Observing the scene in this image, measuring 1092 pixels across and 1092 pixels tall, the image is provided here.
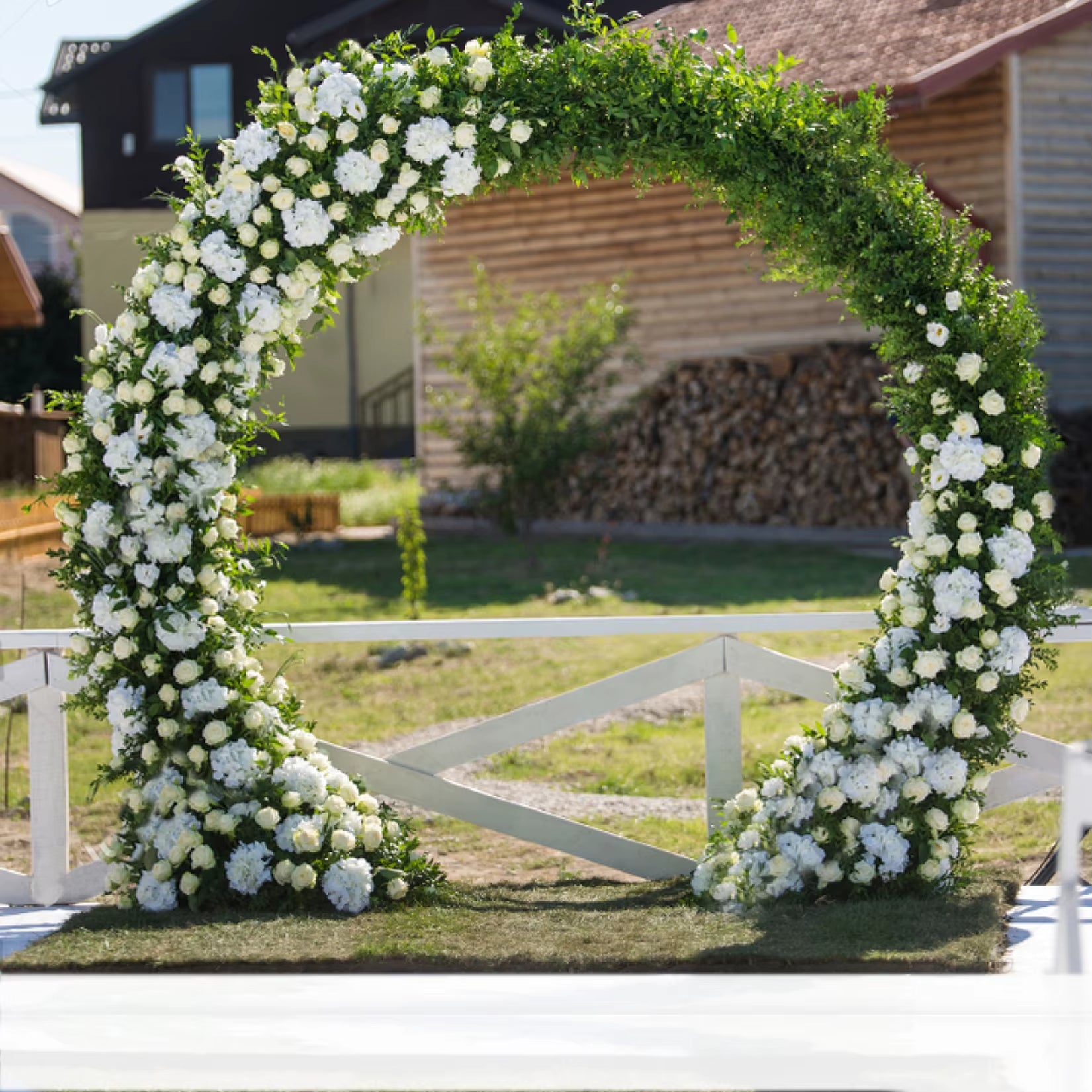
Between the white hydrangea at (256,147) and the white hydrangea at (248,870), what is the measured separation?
2023 millimetres

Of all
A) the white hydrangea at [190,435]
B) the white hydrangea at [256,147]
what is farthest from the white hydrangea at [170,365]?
the white hydrangea at [256,147]

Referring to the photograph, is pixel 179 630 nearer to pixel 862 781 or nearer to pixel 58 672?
pixel 58 672

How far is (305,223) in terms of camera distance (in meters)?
4.23

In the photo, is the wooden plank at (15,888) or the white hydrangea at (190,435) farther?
the wooden plank at (15,888)

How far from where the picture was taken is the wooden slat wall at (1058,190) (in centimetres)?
1307

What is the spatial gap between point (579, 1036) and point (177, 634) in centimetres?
240

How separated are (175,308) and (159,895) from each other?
5.68 feet

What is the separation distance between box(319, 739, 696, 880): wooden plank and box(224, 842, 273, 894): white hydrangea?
0.50 metres

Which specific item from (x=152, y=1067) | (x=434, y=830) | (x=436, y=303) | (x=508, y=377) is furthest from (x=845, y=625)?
(x=436, y=303)

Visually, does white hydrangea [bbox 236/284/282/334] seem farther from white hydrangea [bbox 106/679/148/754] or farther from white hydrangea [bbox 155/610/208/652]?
white hydrangea [bbox 106/679/148/754]

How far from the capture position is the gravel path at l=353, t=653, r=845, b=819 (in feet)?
21.4

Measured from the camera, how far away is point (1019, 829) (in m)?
6.02

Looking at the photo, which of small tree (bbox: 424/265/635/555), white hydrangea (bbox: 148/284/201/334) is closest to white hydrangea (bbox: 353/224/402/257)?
white hydrangea (bbox: 148/284/201/334)

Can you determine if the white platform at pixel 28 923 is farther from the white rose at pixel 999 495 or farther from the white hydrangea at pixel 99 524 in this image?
the white rose at pixel 999 495
